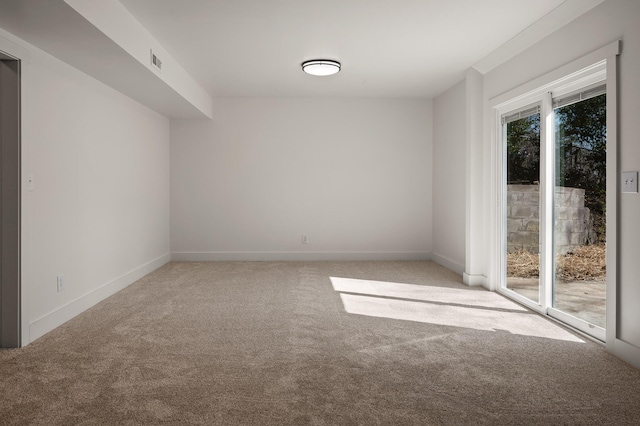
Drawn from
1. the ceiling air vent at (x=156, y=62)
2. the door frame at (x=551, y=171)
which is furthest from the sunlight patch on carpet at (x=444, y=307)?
the ceiling air vent at (x=156, y=62)

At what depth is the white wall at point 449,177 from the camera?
5.73m

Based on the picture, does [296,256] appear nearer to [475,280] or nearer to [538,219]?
[475,280]

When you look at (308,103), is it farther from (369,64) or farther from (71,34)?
(71,34)

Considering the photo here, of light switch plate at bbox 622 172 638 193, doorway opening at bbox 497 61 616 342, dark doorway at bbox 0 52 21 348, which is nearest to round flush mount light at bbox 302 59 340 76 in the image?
doorway opening at bbox 497 61 616 342

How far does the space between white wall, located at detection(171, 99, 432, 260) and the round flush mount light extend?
1.80 metres

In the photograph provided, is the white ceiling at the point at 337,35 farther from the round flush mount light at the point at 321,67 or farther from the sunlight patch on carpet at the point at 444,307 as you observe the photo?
the sunlight patch on carpet at the point at 444,307

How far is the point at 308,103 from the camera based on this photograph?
686cm

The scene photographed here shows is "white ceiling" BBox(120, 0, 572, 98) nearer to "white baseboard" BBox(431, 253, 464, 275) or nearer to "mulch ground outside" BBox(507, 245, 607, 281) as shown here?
"mulch ground outside" BBox(507, 245, 607, 281)

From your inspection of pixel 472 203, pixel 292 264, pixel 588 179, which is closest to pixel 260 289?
pixel 292 264

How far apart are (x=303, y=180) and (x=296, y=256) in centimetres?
121

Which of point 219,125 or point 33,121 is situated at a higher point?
point 219,125

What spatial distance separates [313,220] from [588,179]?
13.7 feet

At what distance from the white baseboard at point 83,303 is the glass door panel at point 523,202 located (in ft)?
14.1

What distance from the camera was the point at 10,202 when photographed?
10.2 feet
